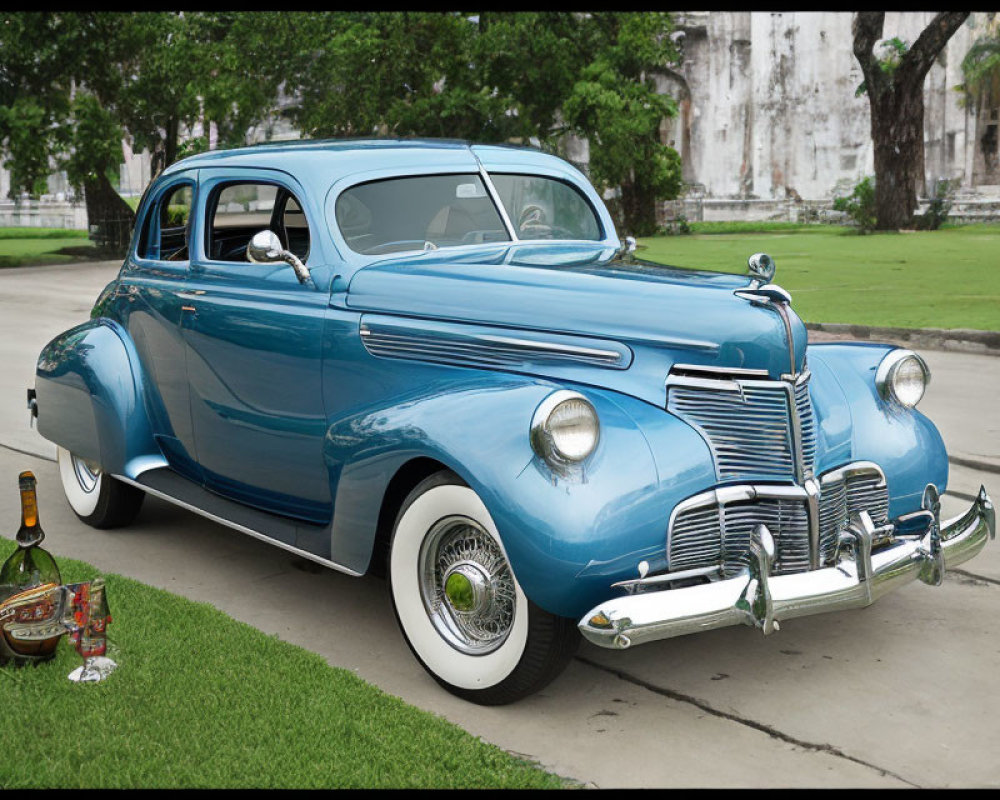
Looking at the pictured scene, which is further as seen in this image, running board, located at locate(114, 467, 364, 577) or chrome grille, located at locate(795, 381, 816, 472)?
running board, located at locate(114, 467, 364, 577)

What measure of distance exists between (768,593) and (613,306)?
1.07 m

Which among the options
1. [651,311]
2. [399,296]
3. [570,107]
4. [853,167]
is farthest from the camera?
[853,167]

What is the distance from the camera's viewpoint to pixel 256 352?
4902 mm

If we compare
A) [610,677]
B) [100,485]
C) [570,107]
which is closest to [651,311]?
[610,677]

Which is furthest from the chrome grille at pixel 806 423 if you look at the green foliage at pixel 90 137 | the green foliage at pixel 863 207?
the green foliage at pixel 863 207

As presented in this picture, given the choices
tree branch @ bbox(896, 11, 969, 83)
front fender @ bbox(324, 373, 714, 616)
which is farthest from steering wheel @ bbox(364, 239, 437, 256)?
tree branch @ bbox(896, 11, 969, 83)

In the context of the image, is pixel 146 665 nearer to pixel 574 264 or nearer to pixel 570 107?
pixel 574 264

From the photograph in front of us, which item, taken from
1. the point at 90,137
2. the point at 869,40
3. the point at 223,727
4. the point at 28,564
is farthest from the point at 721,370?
the point at 869,40

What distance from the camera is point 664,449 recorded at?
3758mm

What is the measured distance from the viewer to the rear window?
4.86m

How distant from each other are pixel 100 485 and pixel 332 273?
2.13 m

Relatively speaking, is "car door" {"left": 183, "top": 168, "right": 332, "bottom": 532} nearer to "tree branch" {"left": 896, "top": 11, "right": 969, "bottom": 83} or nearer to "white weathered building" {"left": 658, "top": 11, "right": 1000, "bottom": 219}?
"tree branch" {"left": 896, "top": 11, "right": 969, "bottom": 83}

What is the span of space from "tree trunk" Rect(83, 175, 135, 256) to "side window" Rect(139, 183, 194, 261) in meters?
24.7

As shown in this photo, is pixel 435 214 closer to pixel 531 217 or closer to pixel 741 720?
pixel 531 217
